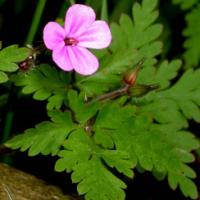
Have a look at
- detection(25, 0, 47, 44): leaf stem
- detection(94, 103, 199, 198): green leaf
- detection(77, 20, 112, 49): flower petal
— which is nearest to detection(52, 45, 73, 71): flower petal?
detection(77, 20, 112, 49): flower petal

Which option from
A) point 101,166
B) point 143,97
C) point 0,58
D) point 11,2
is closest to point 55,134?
point 101,166

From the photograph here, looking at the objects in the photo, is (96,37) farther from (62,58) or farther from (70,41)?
(62,58)

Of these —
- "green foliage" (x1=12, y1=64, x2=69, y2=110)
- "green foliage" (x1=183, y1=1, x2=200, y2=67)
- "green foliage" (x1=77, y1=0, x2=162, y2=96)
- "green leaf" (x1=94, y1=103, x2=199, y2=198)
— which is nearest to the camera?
"green leaf" (x1=94, y1=103, x2=199, y2=198)

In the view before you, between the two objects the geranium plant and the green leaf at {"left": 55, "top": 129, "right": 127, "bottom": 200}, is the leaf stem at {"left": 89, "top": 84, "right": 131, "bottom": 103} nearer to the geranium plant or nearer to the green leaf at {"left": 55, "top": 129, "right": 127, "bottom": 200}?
the geranium plant

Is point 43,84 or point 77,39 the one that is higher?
point 77,39

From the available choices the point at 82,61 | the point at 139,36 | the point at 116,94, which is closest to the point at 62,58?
the point at 82,61

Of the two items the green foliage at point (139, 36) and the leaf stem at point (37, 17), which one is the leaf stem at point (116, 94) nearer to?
the green foliage at point (139, 36)

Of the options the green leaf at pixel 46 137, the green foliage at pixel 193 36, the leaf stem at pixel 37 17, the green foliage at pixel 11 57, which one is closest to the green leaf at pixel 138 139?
the green leaf at pixel 46 137
